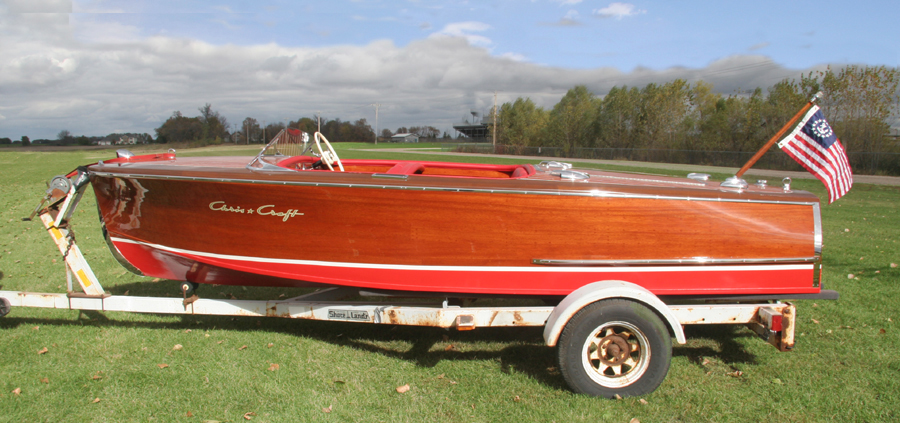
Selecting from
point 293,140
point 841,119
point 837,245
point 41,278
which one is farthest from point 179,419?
point 841,119

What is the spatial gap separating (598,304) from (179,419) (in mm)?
2653

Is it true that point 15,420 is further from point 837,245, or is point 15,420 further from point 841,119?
point 841,119

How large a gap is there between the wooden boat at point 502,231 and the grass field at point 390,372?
662mm

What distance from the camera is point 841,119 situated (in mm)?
28797

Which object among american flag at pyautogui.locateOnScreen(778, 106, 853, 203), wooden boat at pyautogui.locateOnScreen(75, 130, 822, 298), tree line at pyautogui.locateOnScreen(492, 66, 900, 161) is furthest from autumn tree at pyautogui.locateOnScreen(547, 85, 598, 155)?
wooden boat at pyautogui.locateOnScreen(75, 130, 822, 298)

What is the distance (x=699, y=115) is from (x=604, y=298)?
1713 inches

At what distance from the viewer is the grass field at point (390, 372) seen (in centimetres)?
310

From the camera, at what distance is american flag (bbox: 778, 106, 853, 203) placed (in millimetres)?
3650

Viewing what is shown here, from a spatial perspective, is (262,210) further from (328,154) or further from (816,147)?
(816,147)

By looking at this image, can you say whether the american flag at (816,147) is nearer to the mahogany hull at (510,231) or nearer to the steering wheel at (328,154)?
the mahogany hull at (510,231)

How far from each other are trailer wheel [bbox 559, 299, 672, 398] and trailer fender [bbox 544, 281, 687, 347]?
0.05 metres

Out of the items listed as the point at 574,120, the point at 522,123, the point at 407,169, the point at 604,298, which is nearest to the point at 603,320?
the point at 604,298

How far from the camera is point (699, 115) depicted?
41031mm

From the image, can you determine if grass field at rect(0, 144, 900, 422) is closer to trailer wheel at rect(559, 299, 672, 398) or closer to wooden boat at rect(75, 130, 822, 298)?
trailer wheel at rect(559, 299, 672, 398)
